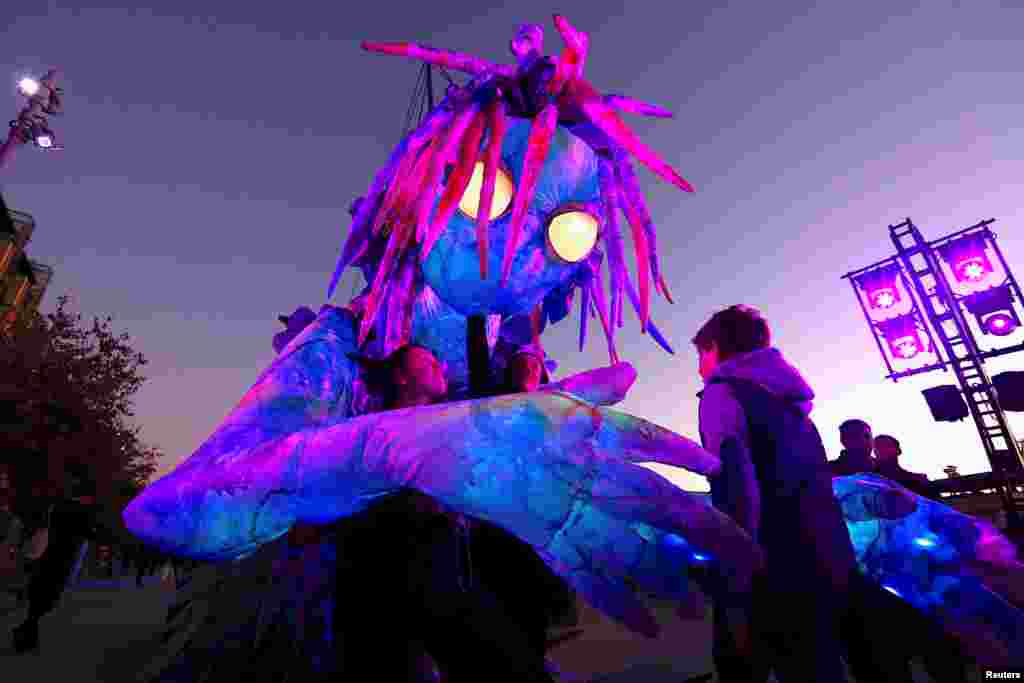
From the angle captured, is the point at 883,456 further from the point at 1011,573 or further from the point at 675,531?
the point at 675,531

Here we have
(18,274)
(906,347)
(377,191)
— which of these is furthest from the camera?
(18,274)

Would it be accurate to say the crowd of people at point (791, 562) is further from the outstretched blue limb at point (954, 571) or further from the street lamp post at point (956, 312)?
the street lamp post at point (956, 312)

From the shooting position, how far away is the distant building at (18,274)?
30594 mm

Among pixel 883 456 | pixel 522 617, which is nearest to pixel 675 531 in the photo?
pixel 522 617

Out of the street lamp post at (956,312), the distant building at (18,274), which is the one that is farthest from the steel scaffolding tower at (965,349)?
the distant building at (18,274)

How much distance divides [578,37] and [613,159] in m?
0.40

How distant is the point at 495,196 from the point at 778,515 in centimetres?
166

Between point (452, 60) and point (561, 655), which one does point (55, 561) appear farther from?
point (452, 60)

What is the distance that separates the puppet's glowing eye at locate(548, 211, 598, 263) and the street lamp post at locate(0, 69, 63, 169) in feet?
65.1

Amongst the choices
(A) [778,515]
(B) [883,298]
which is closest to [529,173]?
(A) [778,515]

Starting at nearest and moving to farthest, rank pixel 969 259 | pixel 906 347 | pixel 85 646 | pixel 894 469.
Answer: pixel 894 469, pixel 85 646, pixel 969 259, pixel 906 347

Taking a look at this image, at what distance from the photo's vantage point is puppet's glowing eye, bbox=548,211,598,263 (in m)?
1.52

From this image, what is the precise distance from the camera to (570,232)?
152 centimetres

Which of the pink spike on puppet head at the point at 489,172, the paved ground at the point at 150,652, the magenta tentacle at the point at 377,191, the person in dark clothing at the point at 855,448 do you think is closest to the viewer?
the pink spike on puppet head at the point at 489,172
